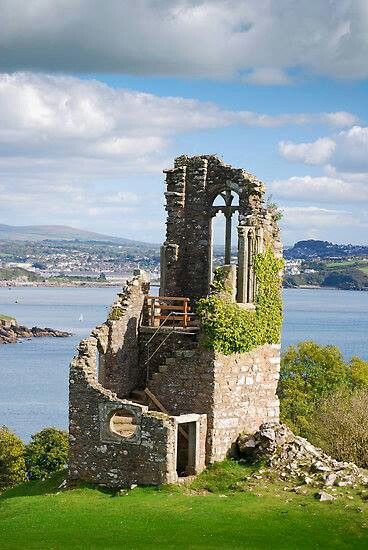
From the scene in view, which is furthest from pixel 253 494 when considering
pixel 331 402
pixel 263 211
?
pixel 331 402

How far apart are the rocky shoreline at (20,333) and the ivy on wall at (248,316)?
5421 inches

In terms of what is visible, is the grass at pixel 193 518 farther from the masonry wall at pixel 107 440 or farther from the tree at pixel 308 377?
the tree at pixel 308 377

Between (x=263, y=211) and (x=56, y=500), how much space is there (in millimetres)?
10867

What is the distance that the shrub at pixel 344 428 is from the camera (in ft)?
126

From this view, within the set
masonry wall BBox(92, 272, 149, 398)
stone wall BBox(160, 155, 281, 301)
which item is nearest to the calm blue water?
stone wall BBox(160, 155, 281, 301)

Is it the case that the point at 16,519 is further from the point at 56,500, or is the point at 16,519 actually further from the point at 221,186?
the point at 221,186

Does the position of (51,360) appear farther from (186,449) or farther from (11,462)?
(186,449)

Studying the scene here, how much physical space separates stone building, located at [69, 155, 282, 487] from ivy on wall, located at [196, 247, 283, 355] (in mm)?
244

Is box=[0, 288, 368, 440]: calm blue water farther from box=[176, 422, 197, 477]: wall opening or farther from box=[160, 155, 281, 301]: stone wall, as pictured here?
box=[176, 422, 197, 477]: wall opening

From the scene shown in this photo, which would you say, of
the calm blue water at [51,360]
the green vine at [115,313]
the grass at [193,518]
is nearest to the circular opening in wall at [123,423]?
the grass at [193,518]

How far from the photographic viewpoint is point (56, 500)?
25281 millimetres

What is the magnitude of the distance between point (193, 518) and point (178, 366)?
531cm

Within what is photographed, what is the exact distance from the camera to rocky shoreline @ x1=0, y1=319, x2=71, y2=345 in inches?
6648

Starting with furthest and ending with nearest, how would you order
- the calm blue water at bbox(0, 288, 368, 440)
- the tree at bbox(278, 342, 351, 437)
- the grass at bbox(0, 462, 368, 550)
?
the calm blue water at bbox(0, 288, 368, 440), the tree at bbox(278, 342, 351, 437), the grass at bbox(0, 462, 368, 550)
